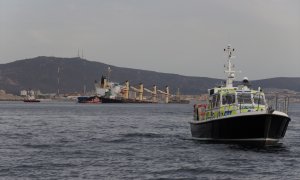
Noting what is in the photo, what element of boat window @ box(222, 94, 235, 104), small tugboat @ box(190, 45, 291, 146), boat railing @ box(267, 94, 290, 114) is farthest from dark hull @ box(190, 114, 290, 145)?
boat railing @ box(267, 94, 290, 114)

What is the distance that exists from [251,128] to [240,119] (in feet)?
3.32

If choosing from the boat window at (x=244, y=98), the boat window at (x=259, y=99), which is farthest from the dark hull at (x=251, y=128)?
the boat window at (x=259, y=99)

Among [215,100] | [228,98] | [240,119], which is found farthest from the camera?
[215,100]

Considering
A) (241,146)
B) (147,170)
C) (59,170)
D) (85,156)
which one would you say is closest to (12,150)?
(85,156)

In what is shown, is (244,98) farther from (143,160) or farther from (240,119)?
(143,160)

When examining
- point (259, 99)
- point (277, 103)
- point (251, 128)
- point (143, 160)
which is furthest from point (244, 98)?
point (143, 160)

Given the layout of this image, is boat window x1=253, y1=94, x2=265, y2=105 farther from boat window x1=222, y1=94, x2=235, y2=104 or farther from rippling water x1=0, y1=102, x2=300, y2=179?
rippling water x1=0, y1=102, x2=300, y2=179

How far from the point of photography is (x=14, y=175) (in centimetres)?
2958

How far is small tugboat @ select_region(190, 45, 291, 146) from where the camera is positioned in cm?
3884

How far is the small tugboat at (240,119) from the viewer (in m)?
38.8

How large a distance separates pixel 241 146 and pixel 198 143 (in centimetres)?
502

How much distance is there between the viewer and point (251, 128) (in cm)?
3944

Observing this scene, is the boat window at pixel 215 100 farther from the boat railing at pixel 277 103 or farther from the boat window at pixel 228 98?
the boat railing at pixel 277 103

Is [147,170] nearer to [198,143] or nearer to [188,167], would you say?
[188,167]
